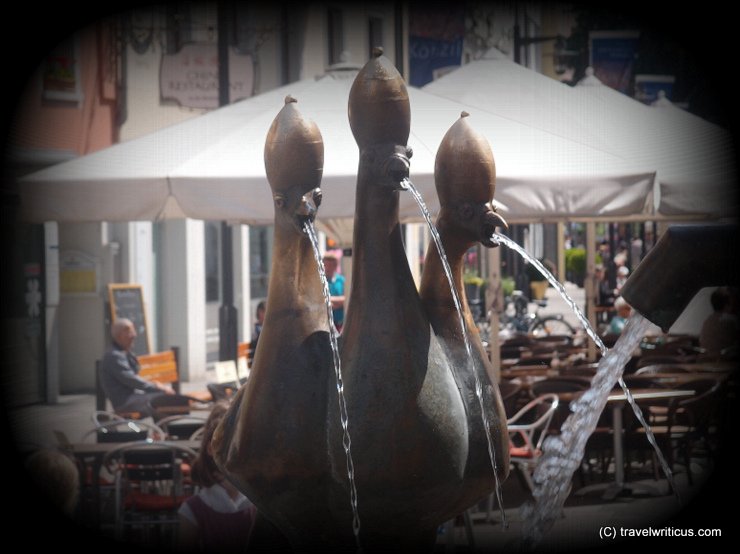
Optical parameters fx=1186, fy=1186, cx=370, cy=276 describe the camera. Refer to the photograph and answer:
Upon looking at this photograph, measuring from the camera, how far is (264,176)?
23.1 ft

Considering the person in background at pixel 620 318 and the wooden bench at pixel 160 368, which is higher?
the person in background at pixel 620 318

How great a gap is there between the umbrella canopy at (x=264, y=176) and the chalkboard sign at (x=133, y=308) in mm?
6474

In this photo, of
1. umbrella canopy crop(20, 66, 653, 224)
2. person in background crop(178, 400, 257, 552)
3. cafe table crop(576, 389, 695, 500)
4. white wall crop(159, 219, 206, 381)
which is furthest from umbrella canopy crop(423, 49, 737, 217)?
white wall crop(159, 219, 206, 381)

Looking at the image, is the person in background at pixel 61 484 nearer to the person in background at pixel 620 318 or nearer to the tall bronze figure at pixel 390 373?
the tall bronze figure at pixel 390 373

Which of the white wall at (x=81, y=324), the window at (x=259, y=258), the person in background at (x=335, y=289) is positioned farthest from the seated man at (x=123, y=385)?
the window at (x=259, y=258)

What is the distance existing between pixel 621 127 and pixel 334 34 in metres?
11.9

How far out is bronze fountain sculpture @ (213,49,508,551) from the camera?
10.4ft

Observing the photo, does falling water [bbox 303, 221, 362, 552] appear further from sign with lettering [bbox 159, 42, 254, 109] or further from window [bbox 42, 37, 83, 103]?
window [bbox 42, 37, 83, 103]

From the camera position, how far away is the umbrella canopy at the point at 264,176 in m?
7.09

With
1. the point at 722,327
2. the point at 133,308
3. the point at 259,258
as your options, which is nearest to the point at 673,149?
the point at 722,327

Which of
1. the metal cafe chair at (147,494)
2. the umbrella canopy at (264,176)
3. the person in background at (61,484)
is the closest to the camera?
the person in background at (61,484)

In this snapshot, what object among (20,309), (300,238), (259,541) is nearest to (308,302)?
(300,238)

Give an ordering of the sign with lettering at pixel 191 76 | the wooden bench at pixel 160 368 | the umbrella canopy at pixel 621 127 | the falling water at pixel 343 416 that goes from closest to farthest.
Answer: the falling water at pixel 343 416, the umbrella canopy at pixel 621 127, the wooden bench at pixel 160 368, the sign with lettering at pixel 191 76

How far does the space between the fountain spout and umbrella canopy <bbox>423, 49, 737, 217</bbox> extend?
15.8 feet
